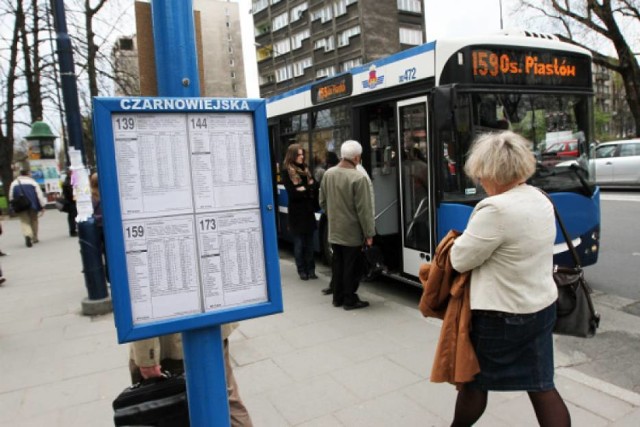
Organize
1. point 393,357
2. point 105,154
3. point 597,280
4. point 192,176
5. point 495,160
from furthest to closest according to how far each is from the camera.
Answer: point 597,280, point 393,357, point 495,160, point 192,176, point 105,154

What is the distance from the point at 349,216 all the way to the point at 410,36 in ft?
163

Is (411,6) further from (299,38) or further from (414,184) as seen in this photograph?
(414,184)

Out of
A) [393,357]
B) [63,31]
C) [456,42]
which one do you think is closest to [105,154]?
[393,357]

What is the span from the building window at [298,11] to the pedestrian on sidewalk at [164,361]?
2126 inches

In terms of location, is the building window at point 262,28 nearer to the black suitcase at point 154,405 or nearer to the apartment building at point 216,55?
the apartment building at point 216,55

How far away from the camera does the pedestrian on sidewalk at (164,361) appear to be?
223cm

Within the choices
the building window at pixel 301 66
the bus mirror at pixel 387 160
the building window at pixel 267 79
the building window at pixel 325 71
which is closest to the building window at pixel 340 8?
the building window at pixel 325 71

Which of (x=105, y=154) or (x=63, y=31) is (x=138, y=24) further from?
(x=63, y=31)

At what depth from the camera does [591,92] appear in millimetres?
5887

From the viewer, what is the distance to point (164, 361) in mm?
2520

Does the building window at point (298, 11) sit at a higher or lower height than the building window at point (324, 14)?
higher

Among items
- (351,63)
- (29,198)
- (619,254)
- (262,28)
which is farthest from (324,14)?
(619,254)

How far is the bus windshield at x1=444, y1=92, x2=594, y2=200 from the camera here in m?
5.07

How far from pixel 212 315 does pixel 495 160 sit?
1.45 metres
